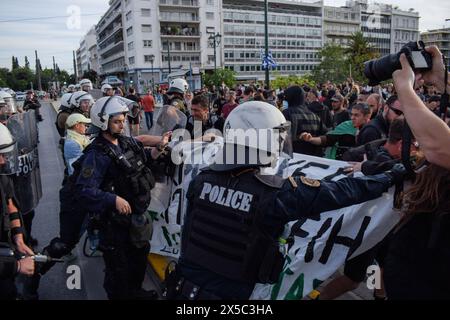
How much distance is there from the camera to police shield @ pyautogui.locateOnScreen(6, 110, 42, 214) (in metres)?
4.68

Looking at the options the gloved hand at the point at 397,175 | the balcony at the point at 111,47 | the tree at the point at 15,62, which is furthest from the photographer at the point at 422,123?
the tree at the point at 15,62

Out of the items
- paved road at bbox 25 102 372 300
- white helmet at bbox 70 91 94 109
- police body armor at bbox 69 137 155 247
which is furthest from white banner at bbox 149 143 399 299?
white helmet at bbox 70 91 94 109

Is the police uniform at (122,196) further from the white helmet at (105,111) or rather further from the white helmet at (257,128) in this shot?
the white helmet at (257,128)

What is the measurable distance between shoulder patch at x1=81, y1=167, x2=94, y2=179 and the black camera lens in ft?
7.50

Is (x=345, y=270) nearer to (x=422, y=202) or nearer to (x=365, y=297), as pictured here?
(x=365, y=297)

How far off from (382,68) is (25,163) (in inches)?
170

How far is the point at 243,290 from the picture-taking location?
2.04 metres

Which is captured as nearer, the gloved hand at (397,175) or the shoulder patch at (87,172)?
the gloved hand at (397,175)

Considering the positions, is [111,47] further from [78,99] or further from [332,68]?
[78,99]

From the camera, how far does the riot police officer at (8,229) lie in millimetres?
2533

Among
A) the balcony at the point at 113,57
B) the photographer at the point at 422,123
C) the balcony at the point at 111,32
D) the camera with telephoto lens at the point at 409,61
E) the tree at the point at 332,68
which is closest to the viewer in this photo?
the photographer at the point at 422,123

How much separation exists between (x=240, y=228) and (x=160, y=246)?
290 centimetres

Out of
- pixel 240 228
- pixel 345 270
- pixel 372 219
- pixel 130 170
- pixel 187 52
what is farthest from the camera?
pixel 187 52

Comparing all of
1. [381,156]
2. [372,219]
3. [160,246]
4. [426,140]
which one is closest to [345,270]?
[372,219]
